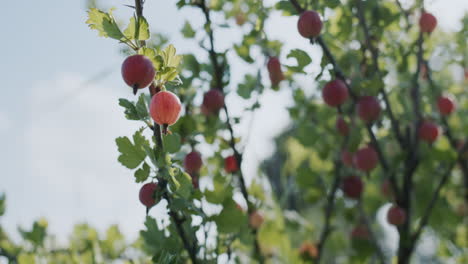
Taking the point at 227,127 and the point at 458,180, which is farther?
the point at 458,180

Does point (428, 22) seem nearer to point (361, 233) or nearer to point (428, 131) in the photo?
point (428, 131)

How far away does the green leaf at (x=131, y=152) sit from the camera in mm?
815

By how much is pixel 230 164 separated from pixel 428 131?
780 mm

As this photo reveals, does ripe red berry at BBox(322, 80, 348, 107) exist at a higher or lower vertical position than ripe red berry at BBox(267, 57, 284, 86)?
lower

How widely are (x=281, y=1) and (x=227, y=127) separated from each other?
1.34 ft

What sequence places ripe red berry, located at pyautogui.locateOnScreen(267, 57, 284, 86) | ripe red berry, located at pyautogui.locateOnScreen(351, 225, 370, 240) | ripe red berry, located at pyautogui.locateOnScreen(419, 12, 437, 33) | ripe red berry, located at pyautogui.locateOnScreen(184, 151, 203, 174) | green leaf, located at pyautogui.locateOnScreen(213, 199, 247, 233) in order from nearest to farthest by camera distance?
green leaf, located at pyautogui.locateOnScreen(213, 199, 247, 233) → ripe red berry, located at pyautogui.locateOnScreen(184, 151, 203, 174) → ripe red berry, located at pyautogui.locateOnScreen(267, 57, 284, 86) → ripe red berry, located at pyautogui.locateOnScreen(419, 12, 437, 33) → ripe red berry, located at pyautogui.locateOnScreen(351, 225, 370, 240)

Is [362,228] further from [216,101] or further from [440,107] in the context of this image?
[216,101]

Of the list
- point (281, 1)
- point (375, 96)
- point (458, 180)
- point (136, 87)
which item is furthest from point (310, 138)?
point (458, 180)

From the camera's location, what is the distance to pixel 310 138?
159 cm

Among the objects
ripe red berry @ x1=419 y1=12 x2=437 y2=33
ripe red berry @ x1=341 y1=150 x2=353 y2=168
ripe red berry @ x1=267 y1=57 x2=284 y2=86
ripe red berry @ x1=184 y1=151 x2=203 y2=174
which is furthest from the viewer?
ripe red berry @ x1=341 y1=150 x2=353 y2=168

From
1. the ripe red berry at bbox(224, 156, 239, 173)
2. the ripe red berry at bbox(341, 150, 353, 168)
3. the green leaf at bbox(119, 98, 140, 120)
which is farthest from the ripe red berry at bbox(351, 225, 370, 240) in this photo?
the green leaf at bbox(119, 98, 140, 120)

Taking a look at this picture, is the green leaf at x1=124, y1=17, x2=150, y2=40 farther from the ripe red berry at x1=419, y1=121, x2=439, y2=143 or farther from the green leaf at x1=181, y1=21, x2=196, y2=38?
the ripe red berry at x1=419, y1=121, x2=439, y2=143

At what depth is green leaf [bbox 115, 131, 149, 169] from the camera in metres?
0.82

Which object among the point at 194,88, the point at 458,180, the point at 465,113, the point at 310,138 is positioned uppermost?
the point at 194,88
